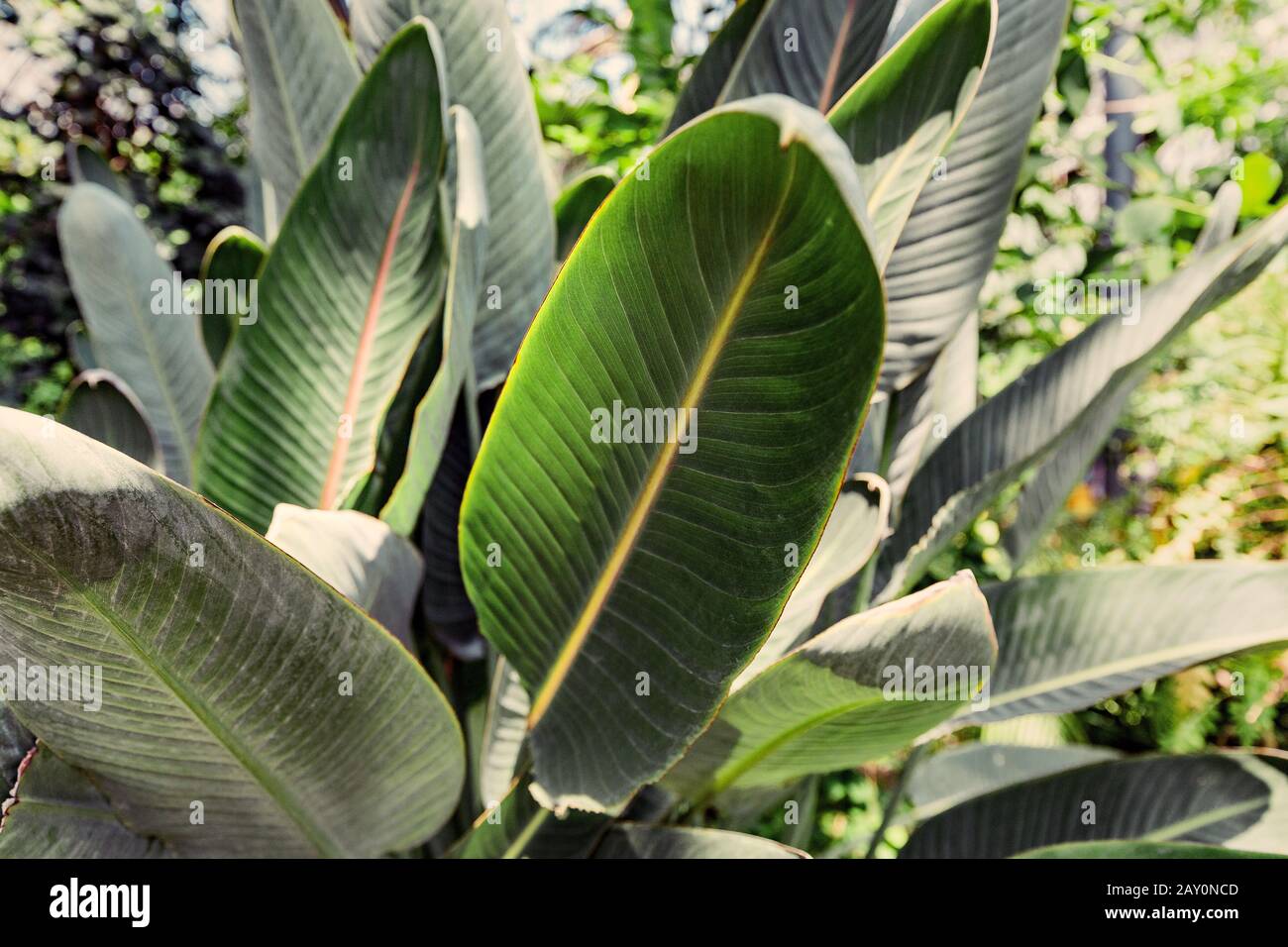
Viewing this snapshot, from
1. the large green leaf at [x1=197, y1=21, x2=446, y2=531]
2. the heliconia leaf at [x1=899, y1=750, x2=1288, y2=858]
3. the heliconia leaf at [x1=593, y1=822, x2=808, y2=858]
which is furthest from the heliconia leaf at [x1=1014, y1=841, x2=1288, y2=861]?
the large green leaf at [x1=197, y1=21, x2=446, y2=531]

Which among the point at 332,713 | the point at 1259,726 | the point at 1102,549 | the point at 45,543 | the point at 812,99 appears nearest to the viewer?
the point at 45,543

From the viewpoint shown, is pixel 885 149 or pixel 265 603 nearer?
pixel 265 603

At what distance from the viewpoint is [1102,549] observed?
A: 189cm

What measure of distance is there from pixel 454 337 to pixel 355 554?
0.20 meters

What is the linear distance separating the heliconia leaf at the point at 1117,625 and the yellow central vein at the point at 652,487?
0.46 m

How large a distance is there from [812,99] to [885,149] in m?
0.21

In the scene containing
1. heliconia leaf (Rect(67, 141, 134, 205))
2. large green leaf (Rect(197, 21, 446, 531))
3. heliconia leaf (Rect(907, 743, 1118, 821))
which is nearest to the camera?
large green leaf (Rect(197, 21, 446, 531))

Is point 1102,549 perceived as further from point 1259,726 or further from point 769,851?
point 769,851

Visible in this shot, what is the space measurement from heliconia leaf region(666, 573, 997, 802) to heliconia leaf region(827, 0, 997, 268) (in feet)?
0.81

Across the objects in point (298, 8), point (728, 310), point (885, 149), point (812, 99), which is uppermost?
point (298, 8)

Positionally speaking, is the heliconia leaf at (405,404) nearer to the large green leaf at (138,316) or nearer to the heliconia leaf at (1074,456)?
the large green leaf at (138,316)

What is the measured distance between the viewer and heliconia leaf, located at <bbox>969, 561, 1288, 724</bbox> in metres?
0.78

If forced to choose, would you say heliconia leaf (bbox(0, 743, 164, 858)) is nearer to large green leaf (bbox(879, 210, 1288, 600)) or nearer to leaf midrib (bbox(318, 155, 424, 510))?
leaf midrib (bbox(318, 155, 424, 510))

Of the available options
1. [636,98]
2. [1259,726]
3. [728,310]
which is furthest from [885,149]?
[1259,726]
